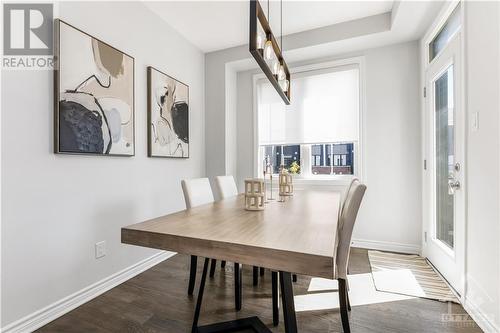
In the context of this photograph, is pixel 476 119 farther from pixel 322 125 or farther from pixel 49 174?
pixel 49 174

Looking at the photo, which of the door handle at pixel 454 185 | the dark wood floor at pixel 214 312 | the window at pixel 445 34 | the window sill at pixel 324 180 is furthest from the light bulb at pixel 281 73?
the dark wood floor at pixel 214 312

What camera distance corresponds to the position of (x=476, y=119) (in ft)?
5.45

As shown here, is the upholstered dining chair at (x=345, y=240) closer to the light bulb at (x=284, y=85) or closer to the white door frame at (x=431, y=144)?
the white door frame at (x=431, y=144)

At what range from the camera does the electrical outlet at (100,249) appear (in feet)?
6.87

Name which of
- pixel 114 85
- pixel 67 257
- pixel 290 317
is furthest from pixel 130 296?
pixel 114 85

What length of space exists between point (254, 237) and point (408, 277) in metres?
2.00

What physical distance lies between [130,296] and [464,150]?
110 inches

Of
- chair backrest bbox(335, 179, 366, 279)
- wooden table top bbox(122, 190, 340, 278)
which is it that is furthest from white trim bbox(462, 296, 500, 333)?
wooden table top bbox(122, 190, 340, 278)

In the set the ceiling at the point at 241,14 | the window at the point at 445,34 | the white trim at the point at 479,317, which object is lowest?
the white trim at the point at 479,317

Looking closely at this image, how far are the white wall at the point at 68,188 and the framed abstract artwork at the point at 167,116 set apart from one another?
0.29ft

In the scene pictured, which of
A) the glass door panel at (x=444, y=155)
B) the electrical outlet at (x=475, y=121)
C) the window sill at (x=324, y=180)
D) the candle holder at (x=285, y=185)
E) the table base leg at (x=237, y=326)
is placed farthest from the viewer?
the window sill at (x=324, y=180)

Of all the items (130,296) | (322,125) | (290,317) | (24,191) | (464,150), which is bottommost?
(130,296)

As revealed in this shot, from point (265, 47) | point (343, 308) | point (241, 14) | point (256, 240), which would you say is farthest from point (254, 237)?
point (241, 14)

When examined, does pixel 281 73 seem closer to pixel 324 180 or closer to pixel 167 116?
pixel 167 116
